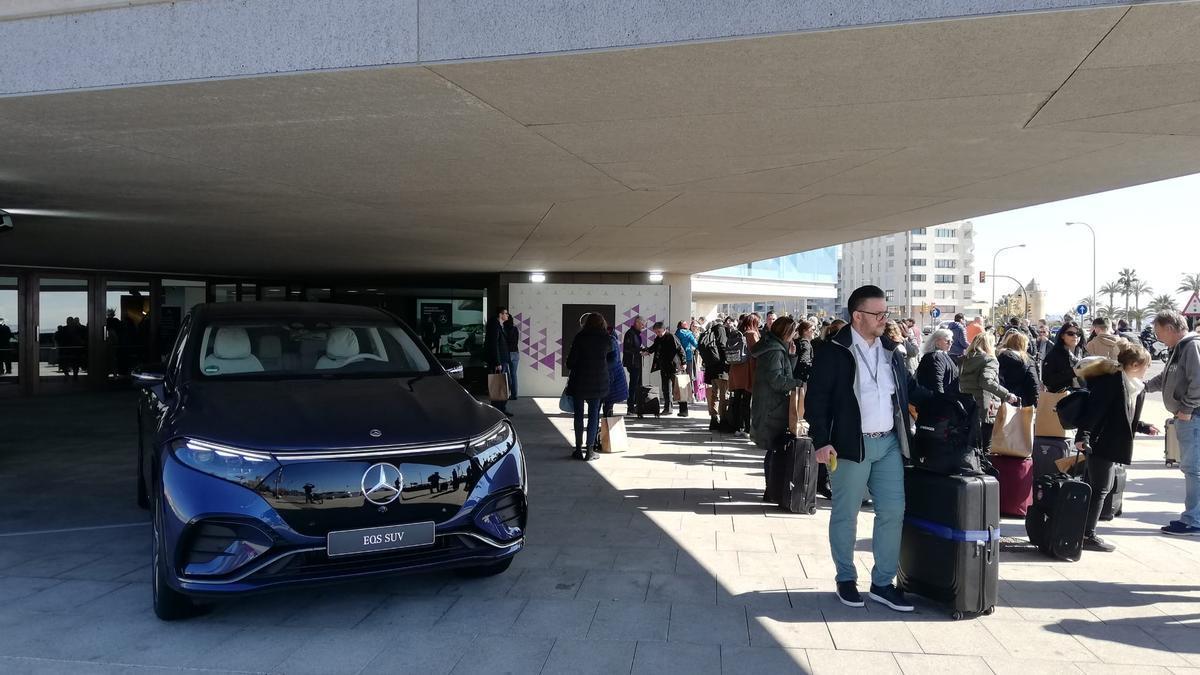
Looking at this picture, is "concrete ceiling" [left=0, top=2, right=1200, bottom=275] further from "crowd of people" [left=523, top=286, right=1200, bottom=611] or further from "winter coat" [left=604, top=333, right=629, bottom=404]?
"winter coat" [left=604, top=333, right=629, bottom=404]

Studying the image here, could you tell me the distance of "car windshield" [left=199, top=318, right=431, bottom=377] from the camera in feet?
16.3

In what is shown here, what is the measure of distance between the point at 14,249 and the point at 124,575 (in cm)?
1167

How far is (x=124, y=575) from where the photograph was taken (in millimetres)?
4984

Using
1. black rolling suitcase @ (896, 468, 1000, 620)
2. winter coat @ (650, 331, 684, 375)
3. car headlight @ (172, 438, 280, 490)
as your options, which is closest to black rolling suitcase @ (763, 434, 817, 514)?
black rolling suitcase @ (896, 468, 1000, 620)

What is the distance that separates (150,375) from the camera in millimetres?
5055

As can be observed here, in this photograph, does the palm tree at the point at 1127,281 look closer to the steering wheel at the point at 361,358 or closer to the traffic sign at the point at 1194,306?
the traffic sign at the point at 1194,306

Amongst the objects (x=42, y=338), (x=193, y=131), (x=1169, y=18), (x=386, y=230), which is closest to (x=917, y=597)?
(x=1169, y=18)

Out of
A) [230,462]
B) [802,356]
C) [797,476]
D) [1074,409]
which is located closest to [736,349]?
[802,356]

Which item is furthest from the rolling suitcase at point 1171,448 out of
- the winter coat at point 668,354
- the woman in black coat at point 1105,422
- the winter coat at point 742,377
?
the winter coat at point 668,354

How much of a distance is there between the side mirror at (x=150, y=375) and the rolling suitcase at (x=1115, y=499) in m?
7.18

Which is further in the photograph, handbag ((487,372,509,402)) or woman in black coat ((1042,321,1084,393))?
handbag ((487,372,509,402))

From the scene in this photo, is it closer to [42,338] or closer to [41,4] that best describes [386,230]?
[41,4]

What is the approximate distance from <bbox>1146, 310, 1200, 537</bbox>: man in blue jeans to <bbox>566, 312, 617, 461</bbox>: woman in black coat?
5.31m

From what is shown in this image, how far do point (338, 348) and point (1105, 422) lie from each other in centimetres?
549
